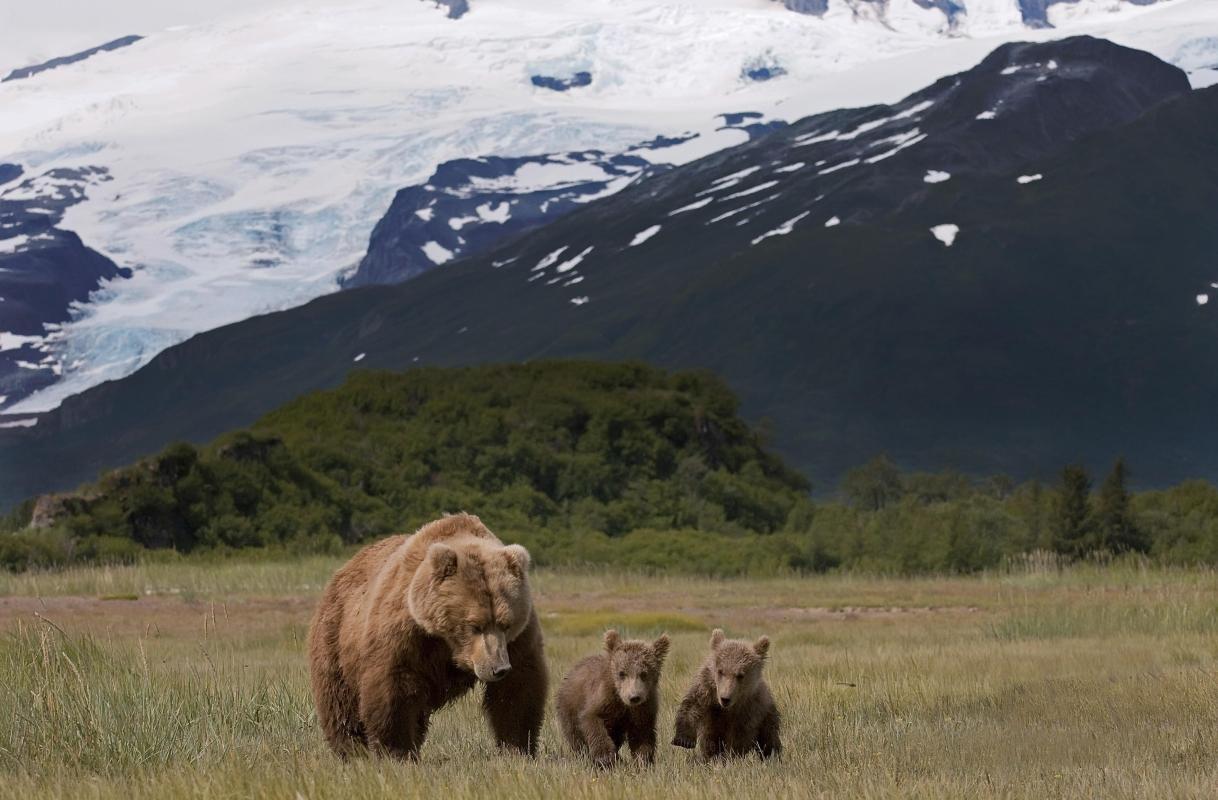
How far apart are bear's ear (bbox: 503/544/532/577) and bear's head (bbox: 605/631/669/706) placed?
192 cm

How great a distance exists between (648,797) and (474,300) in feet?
480

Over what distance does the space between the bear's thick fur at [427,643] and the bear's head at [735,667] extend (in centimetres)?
166

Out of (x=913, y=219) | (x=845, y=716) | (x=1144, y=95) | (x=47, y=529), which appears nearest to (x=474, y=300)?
(x=913, y=219)

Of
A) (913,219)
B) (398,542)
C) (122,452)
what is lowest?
(122,452)

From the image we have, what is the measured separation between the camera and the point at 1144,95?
162625 millimetres

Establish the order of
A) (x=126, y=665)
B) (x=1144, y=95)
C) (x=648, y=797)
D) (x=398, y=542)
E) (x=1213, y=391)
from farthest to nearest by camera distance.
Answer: (x=1144, y=95) < (x=1213, y=391) < (x=126, y=665) < (x=398, y=542) < (x=648, y=797)

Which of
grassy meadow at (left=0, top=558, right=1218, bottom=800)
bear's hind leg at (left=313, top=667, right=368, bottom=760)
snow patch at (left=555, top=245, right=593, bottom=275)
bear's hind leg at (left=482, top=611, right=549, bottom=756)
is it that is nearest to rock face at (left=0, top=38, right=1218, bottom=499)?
snow patch at (left=555, top=245, right=593, bottom=275)

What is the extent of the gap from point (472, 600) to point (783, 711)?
18.7 feet

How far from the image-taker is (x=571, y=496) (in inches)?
1806

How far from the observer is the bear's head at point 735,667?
1085cm

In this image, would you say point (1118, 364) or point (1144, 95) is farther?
point (1144, 95)

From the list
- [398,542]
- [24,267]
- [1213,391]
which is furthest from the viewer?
[24,267]

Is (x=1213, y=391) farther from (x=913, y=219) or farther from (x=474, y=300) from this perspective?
(x=474, y=300)

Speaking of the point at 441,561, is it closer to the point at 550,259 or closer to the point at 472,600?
the point at 472,600
